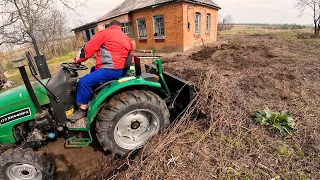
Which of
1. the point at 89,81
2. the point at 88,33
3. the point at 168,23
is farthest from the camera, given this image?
the point at 88,33

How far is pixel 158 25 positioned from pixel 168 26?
3.42 ft

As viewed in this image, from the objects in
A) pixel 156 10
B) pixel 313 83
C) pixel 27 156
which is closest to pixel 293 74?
pixel 313 83

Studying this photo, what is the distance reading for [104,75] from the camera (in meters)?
2.54

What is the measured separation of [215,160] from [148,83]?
133 cm

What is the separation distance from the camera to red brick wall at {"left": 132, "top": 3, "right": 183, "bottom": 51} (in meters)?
11.8

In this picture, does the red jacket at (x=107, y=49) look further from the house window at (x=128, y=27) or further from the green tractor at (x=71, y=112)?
the house window at (x=128, y=27)

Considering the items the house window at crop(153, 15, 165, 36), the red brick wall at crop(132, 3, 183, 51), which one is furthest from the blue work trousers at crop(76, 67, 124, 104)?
the house window at crop(153, 15, 165, 36)

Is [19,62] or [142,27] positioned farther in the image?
[142,27]

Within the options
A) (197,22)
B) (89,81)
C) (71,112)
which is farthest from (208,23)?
(71,112)

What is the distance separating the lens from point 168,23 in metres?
12.3

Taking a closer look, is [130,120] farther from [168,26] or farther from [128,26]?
[128,26]

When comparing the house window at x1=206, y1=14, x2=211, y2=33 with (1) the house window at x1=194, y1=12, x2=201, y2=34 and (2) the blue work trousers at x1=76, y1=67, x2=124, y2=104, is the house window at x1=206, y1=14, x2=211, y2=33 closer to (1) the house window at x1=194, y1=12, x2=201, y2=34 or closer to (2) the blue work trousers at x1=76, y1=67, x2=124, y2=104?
(1) the house window at x1=194, y1=12, x2=201, y2=34

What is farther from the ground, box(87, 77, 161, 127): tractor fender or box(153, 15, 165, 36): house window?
box(153, 15, 165, 36): house window

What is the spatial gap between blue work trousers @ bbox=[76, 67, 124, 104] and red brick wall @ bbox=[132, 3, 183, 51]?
10.2 metres
